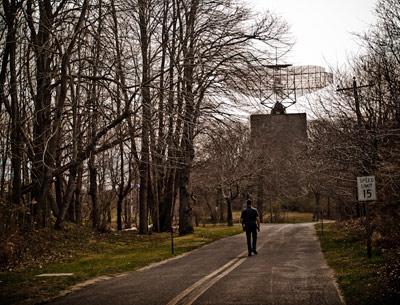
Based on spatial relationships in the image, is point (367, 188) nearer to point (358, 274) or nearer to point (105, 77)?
point (358, 274)

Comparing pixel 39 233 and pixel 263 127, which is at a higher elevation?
pixel 263 127

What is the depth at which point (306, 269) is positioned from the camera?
1338 cm

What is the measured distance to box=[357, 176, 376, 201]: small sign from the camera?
14797 millimetres

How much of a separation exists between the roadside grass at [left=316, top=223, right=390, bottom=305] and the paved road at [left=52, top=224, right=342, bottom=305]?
0.30 meters

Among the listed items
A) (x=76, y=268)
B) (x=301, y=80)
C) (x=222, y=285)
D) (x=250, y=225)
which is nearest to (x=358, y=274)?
(x=222, y=285)

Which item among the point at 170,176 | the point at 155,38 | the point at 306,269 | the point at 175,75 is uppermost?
the point at 155,38

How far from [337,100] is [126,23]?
1458cm

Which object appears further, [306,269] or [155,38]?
[155,38]

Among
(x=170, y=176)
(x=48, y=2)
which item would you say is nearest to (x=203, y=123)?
(x=48, y=2)

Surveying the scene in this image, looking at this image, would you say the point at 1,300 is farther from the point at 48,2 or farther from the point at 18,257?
the point at 48,2

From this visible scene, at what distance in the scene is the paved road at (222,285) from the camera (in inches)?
356

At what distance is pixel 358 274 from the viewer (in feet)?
39.2

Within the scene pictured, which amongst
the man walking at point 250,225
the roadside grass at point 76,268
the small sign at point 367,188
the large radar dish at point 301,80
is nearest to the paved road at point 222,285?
the roadside grass at point 76,268

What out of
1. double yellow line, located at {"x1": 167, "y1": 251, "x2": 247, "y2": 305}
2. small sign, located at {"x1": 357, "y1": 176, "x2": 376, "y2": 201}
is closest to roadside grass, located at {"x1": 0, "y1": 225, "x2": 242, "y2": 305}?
double yellow line, located at {"x1": 167, "y1": 251, "x2": 247, "y2": 305}
